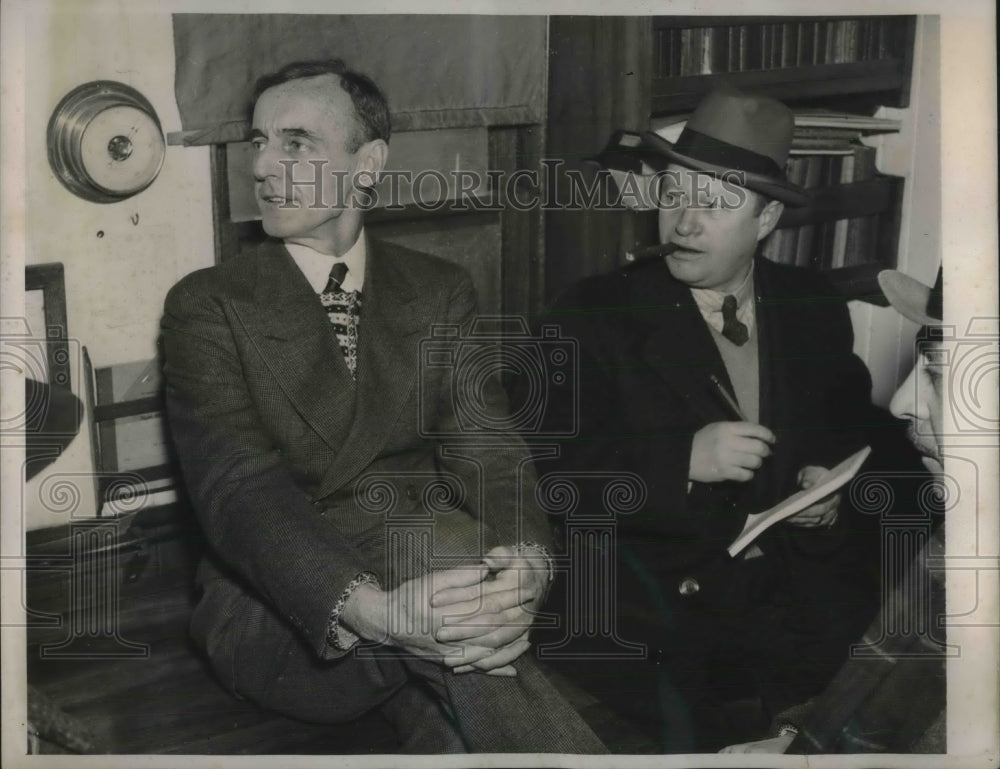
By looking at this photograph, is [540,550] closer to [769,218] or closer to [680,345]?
[680,345]

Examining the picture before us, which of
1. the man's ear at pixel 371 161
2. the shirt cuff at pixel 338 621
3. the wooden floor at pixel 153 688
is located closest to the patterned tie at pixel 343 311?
the man's ear at pixel 371 161

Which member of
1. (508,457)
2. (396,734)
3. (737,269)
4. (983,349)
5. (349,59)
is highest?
(349,59)

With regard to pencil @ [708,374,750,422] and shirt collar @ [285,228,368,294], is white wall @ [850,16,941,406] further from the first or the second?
shirt collar @ [285,228,368,294]

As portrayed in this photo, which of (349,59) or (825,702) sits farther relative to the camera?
(825,702)

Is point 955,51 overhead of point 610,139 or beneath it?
overhead

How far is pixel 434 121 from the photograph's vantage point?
2072 millimetres

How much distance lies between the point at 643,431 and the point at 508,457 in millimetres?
253

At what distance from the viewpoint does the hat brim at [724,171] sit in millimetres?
2102

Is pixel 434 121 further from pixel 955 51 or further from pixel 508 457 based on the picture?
pixel 955 51

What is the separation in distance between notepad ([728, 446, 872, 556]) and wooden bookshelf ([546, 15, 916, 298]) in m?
0.32

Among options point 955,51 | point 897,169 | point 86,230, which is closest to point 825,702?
point 897,169

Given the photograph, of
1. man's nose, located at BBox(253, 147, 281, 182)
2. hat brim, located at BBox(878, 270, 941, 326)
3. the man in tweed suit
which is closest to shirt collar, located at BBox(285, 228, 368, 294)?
the man in tweed suit

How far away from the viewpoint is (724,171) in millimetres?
2111

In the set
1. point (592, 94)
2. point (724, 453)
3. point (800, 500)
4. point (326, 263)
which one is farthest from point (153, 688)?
point (592, 94)
